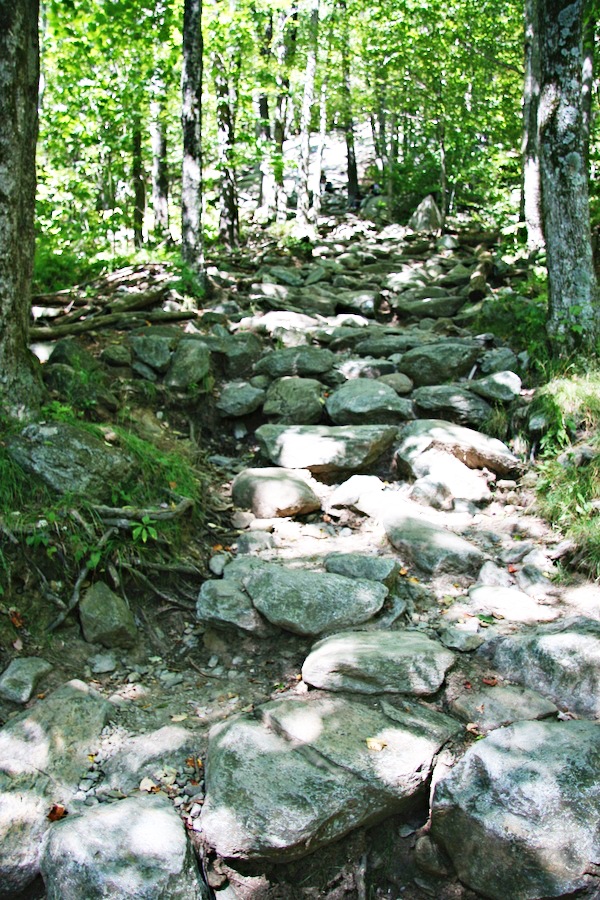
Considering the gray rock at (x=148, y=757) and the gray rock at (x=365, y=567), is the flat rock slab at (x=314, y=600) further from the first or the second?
the gray rock at (x=148, y=757)

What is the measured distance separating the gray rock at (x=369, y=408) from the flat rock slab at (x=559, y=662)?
3165 mm

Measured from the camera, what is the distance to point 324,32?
60.5ft

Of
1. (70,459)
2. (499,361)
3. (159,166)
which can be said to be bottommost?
(70,459)

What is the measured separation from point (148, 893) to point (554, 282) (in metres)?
6.05

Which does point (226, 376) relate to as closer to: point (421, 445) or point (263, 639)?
point (421, 445)

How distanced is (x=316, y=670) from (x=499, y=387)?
13.5 ft

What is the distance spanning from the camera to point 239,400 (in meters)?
7.02

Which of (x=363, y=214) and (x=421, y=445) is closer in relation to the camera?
(x=421, y=445)

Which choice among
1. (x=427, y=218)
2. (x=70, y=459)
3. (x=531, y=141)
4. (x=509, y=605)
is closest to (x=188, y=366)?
(x=70, y=459)

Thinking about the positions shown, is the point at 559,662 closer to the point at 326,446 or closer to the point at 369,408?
the point at 326,446

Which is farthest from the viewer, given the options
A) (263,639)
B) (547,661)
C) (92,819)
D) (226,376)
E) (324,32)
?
(324,32)

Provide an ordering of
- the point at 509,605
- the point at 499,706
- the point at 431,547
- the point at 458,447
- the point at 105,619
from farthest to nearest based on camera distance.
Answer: the point at 458,447 < the point at 431,547 < the point at 509,605 < the point at 105,619 < the point at 499,706

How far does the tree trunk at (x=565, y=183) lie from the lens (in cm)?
644

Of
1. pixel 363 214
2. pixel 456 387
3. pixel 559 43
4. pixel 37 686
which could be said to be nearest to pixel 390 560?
pixel 37 686
